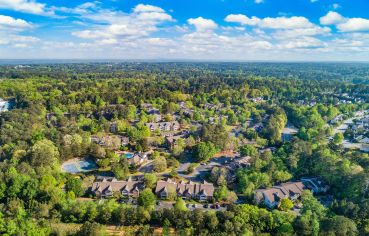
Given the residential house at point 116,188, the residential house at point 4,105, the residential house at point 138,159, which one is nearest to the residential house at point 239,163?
the residential house at point 138,159

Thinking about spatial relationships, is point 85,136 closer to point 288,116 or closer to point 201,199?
point 201,199

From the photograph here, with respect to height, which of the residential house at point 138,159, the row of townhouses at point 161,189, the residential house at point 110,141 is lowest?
the row of townhouses at point 161,189

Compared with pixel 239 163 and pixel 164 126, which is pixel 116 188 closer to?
pixel 239 163

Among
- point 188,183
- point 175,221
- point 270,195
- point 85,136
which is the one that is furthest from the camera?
point 85,136

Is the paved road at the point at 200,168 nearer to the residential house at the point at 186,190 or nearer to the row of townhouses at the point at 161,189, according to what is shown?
the residential house at the point at 186,190

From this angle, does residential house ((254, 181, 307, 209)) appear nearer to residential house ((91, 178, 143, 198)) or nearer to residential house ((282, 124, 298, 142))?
residential house ((91, 178, 143, 198))

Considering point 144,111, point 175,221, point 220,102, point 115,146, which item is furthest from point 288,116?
point 175,221

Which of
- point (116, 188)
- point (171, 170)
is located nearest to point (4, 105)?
point (171, 170)
